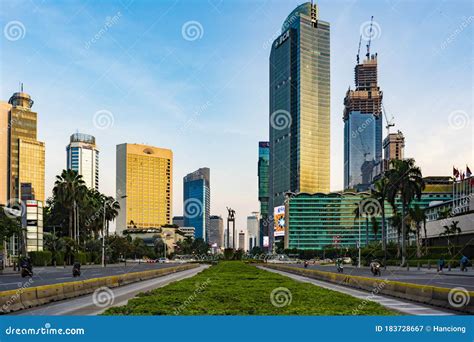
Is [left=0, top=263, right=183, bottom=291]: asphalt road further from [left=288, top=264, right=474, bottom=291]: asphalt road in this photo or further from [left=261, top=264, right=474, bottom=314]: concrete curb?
[left=288, top=264, right=474, bottom=291]: asphalt road

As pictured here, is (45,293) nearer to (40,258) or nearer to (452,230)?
(40,258)

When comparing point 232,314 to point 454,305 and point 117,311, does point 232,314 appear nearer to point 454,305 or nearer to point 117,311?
point 117,311

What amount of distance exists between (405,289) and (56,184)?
89.5 meters

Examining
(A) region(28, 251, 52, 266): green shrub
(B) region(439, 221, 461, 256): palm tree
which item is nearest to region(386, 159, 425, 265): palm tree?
(B) region(439, 221, 461, 256): palm tree

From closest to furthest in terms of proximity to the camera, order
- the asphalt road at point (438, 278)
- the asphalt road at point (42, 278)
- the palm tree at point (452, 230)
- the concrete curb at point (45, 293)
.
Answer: the concrete curb at point (45, 293) < the asphalt road at point (42, 278) < the asphalt road at point (438, 278) < the palm tree at point (452, 230)

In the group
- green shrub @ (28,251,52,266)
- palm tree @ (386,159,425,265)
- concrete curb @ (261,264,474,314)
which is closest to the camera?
concrete curb @ (261,264,474,314)

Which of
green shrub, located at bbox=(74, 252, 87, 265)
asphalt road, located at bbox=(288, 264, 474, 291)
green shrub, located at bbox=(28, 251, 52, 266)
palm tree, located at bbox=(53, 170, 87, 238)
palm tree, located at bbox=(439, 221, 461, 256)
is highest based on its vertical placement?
palm tree, located at bbox=(53, 170, 87, 238)

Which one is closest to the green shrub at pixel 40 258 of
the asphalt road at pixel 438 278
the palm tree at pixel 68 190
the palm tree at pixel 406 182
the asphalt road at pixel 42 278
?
the palm tree at pixel 68 190

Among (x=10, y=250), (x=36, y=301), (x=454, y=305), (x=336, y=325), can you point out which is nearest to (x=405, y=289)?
(x=454, y=305)

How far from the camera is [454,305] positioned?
69.2ft

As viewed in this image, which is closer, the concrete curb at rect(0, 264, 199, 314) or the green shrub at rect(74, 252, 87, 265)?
the concrete curb at rect(0, 264, 199, 314)

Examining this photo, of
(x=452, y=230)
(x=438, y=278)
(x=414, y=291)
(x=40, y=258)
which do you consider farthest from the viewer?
(x=452, y=230)

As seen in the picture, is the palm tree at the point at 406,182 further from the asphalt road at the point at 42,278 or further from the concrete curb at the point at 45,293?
the concrete curb at the point at 45,293

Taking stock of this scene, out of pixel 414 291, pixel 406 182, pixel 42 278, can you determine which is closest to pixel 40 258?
pixel 42 278
